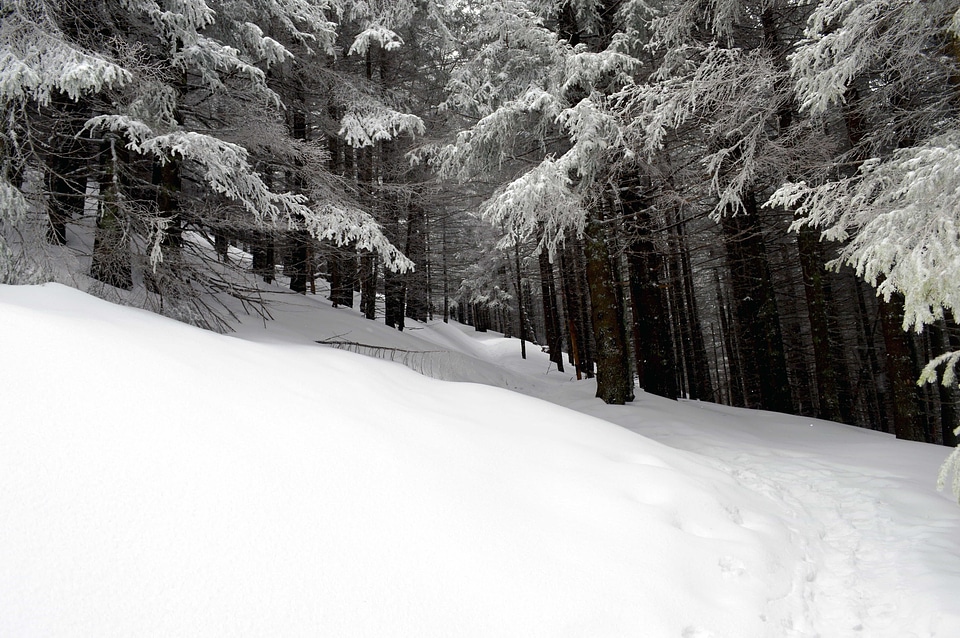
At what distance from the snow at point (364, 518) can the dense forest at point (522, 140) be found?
160cm

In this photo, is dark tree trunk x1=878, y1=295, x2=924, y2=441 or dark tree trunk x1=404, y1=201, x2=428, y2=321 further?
dark tree trunk x1=404, y1=201, x2=428, y2=321

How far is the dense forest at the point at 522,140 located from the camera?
14.7ft

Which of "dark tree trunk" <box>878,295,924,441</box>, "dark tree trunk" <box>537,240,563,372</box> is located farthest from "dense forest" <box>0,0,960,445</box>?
"dark tree trunk" <box>537,240,563,372</box>

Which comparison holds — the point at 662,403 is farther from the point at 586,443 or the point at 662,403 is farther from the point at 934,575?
the point at 934,575

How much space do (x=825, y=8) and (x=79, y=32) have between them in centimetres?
814

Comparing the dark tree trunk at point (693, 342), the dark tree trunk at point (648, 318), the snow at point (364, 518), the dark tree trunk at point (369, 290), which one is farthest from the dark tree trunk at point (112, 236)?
the dark tree trunk at point (693, 342)

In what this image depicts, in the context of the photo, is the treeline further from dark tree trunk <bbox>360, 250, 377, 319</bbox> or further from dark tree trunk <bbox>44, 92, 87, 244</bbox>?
dark tree trunk <bbox>44, 92, 87, 244</bbox>

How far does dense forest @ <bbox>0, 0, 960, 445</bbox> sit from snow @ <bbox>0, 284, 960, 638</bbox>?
160 centimetres

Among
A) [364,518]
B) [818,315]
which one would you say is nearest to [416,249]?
[818,315]

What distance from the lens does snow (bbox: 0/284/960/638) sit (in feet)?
6.11

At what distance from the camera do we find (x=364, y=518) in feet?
8.45

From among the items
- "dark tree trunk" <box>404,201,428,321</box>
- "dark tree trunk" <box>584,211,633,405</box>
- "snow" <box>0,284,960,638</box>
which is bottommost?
"snow" <box>0,284,960,638</box>

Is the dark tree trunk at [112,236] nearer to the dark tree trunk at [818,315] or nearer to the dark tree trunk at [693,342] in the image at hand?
the dark tree trunk at [818,315]

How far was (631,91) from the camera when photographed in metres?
6.68
